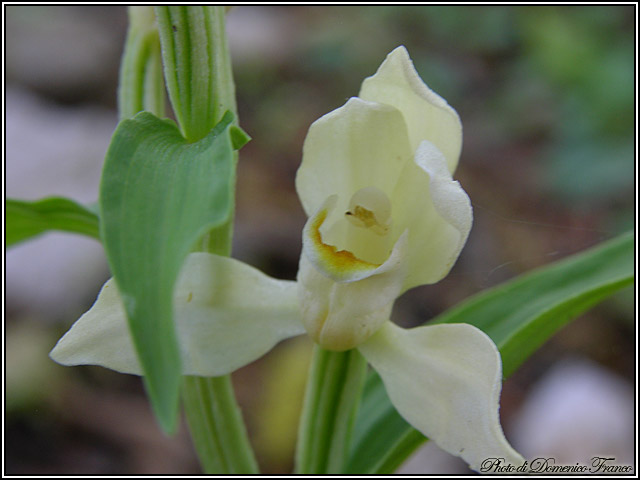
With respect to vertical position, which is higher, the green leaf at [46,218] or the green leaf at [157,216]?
the green leaf at [157,216]

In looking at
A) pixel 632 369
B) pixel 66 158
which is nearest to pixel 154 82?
pixel 632 369

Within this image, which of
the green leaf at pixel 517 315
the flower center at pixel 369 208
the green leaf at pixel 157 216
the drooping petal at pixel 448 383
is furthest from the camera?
the green leaf at pixel 517 315

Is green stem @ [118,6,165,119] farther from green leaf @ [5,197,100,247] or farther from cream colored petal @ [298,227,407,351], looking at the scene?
cream colored petal @ [298,227,407,351]

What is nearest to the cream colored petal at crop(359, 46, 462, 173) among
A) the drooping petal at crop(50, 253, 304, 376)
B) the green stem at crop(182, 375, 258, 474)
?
the drooping petal at crop(50, 253, 304, 376)

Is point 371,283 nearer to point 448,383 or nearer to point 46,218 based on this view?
point 448,383

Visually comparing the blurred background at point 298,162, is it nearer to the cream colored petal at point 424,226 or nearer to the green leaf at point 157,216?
the cream colored petal at point 424,226

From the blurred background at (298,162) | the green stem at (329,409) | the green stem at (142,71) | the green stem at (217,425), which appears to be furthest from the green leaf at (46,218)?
the blurred background at (298,162)

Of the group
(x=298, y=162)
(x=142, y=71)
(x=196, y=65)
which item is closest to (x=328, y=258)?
(x=196, y=65)
